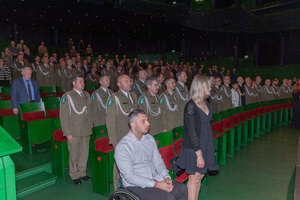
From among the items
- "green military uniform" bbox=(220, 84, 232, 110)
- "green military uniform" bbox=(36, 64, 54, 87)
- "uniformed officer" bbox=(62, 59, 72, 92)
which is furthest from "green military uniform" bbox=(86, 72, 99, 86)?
"green military uniform" bbox=(220, 84, 232, 110)

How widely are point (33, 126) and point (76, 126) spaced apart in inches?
52.4

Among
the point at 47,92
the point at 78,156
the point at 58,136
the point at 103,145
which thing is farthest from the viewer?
the point at 47,92

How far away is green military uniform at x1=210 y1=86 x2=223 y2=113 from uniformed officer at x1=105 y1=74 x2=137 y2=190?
3.33 m

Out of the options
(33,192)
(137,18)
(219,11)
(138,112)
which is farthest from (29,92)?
(219,11)

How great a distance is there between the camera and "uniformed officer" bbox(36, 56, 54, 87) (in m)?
7.87

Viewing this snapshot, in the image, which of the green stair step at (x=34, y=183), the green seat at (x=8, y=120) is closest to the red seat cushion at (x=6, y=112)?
the green seat at (x=8, y=120)

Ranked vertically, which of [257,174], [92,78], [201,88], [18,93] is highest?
[92,78]

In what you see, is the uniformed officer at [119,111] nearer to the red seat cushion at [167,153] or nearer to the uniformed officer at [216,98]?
the red seat cushion at [167,153]

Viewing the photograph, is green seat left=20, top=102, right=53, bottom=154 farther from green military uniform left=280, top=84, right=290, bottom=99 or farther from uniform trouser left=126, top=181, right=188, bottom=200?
green military uniform left=280, top=84, right=290, bottom=99

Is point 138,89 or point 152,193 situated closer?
point 152,193

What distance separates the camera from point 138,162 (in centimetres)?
223

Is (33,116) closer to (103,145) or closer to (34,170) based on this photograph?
(34,170)

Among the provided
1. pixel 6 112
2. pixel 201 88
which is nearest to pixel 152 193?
pixel 201 88

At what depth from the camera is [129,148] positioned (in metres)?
2.18
